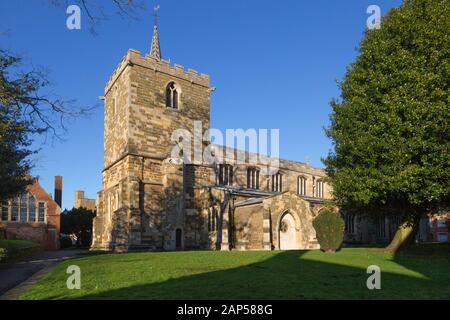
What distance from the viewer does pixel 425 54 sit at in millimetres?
19375

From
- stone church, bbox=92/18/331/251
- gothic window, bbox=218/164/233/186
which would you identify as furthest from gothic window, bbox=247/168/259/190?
stone church, bbox=92/18/331/251

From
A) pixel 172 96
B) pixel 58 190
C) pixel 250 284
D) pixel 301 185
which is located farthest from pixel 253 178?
pixel 250 284

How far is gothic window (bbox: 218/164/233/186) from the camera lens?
3888cm

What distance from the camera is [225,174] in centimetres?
3950

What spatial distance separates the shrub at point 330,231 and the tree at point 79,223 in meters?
40.7

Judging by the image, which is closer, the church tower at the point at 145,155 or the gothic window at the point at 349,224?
the church tower at the point at 145,155

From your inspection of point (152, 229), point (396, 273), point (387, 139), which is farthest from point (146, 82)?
point (396, 273)

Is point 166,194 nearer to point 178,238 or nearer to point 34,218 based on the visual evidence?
point 178,238

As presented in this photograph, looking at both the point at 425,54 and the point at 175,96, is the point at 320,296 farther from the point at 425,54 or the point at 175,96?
the point at 175,96

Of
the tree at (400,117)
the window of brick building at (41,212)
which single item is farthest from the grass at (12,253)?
the tree at (400,117)

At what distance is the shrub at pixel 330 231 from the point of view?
22.7 m

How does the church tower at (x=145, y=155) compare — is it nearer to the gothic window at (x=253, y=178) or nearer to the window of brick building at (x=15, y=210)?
the gothic window at (x=253, y=178)

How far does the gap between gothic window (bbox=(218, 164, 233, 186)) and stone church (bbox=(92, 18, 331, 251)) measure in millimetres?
3362
